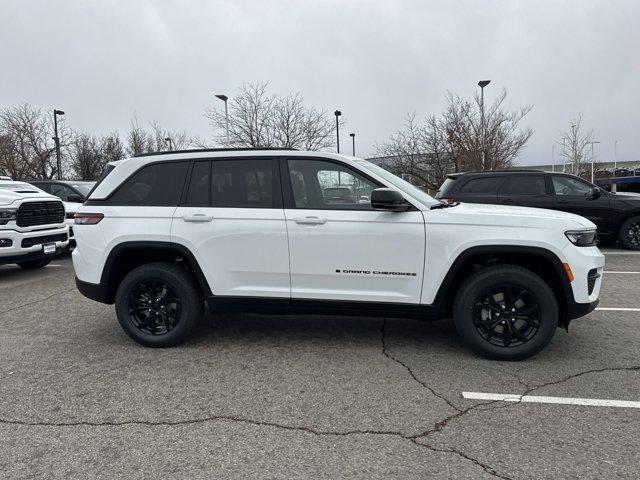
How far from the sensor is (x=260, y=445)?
9.36ft

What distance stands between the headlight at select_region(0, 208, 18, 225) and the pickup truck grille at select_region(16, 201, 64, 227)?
8 cm

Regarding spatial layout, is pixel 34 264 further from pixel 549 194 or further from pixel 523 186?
pixel 549 194

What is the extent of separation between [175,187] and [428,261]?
2.39m

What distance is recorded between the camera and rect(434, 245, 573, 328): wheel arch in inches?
152

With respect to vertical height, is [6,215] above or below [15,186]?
below

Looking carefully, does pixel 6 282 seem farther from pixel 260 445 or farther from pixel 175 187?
pixel 260 445

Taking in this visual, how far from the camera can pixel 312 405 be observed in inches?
131

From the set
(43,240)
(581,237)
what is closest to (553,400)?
(581,237)

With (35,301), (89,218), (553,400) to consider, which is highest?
(89,218)

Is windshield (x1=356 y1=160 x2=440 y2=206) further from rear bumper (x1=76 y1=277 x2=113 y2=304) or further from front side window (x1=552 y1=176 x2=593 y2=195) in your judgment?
front side window (x1=552 y1=176 x2=593 y2=195)

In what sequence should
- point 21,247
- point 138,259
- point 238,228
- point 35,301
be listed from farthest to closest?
point 21,247, point 35,301, point 138,259, point 238,228

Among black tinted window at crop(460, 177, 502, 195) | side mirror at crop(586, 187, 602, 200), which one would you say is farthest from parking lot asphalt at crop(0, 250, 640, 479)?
side mirror at crop(586, 187, 602, 200)

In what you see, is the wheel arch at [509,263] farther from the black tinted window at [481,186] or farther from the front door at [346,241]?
the black tinted window at [481,186]

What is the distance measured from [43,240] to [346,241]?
671 centimetres
